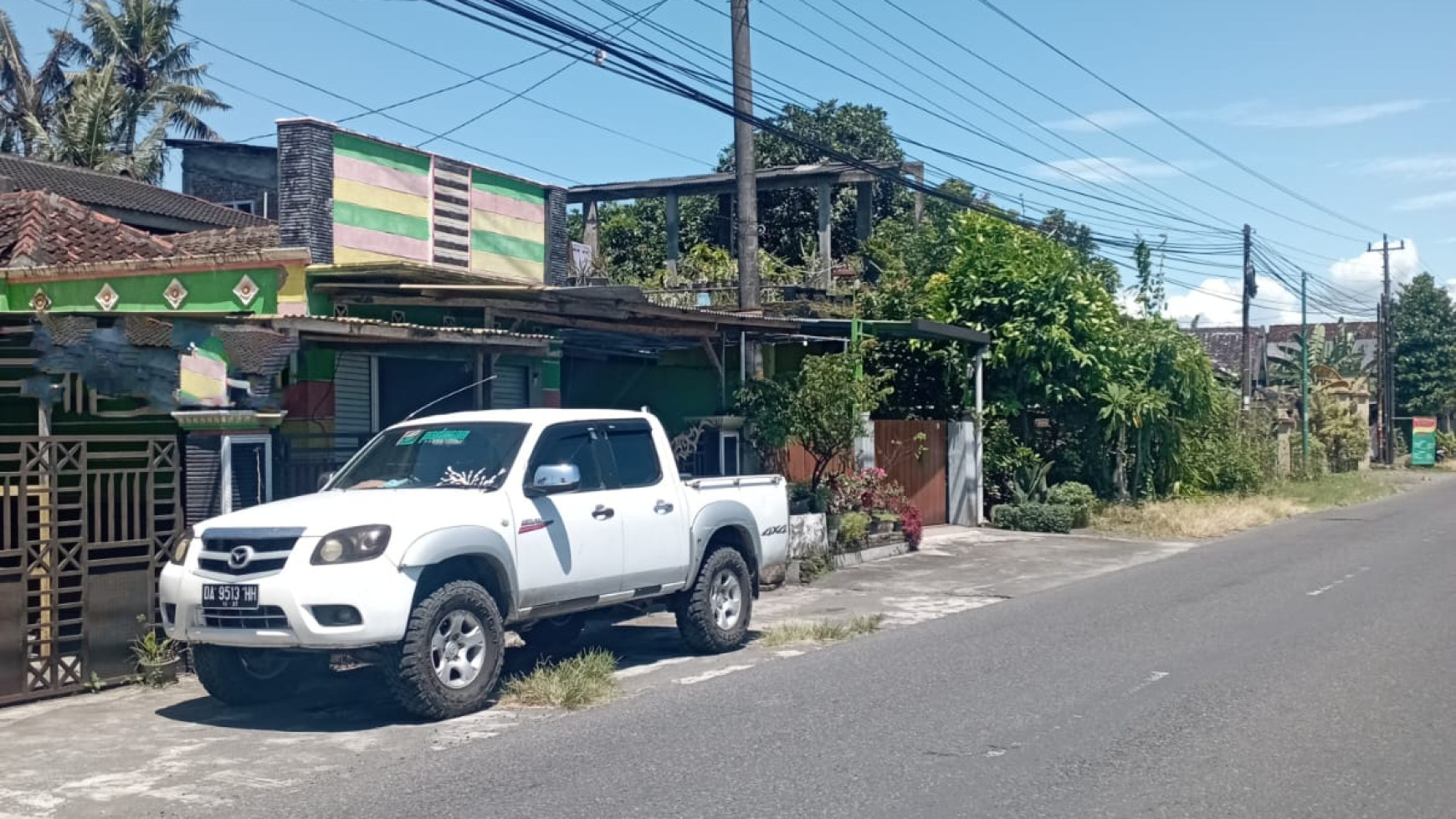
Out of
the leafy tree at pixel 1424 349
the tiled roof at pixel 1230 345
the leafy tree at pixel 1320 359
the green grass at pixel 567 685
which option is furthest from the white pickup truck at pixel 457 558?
the leafy tree at pixel 1424 349

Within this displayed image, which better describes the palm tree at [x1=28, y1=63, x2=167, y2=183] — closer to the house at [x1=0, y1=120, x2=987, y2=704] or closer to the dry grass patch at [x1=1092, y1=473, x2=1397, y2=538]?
the house at [x1=0, y1=120, x2=987, y2=704]

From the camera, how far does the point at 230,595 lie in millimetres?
8078

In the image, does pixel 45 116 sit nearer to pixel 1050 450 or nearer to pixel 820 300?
pixel 820 300

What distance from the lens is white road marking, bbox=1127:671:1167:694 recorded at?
9078 millimetres

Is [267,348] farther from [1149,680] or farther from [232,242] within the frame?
[1149,680]

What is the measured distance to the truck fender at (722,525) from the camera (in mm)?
10625

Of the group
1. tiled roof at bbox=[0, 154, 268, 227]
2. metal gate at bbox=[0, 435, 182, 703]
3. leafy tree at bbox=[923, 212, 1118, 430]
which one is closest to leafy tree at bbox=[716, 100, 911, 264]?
leafy tree at bbox=[923, 212, 1118, 430]

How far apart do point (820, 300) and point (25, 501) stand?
18923 millimetres

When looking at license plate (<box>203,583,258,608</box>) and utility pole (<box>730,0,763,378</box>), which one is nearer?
license plate (<box>203,583,258,608</box>)

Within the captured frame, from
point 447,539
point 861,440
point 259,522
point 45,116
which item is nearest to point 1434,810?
point 447,539

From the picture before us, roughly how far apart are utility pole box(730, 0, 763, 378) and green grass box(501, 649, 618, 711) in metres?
8.95

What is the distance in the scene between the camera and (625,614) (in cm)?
1086

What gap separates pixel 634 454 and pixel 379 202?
22.3 ft

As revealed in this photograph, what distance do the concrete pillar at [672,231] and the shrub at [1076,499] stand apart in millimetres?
12952
